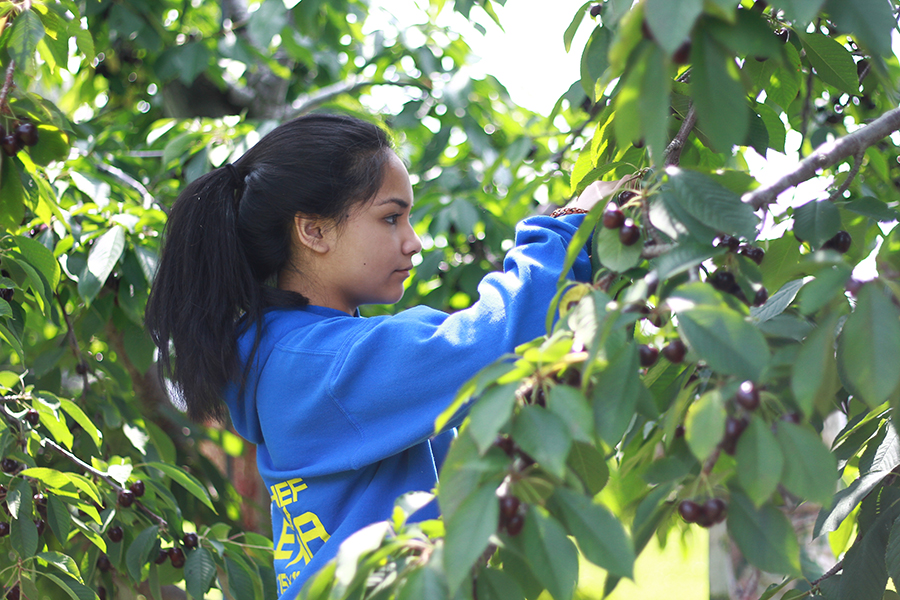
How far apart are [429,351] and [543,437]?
495mm

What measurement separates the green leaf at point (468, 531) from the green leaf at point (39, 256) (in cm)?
120

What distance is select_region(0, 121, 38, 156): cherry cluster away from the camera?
5.27ft

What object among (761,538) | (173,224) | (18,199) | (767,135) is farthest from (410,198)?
(761,538)

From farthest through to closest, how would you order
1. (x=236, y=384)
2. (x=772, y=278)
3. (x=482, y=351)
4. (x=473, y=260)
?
1. (x=473, y=260)
2. (x=236, y=384)
3. (x=482, y=351)
4. (x=772, y=278)

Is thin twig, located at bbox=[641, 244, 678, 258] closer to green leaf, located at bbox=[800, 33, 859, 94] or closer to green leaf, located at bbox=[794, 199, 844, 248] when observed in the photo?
green leaf, located at bbox=[794, 199, 844, 248]

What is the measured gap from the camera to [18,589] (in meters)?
1.54

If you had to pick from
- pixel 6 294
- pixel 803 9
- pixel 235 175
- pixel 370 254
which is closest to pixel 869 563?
pixel 803 9

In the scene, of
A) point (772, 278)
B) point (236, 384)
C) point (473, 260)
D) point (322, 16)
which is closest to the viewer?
point (772, 278)

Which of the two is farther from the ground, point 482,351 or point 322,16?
point 322,16

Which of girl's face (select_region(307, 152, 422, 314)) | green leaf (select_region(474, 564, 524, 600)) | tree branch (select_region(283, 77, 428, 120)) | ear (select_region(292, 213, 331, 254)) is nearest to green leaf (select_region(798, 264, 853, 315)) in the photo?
green leaf (select_region(474, 564, 524, 600))

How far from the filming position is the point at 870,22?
69 cm

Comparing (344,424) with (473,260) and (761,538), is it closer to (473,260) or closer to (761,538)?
(761,538)

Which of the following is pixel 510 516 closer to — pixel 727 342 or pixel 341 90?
pixel 727 342

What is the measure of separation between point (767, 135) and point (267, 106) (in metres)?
2.92
